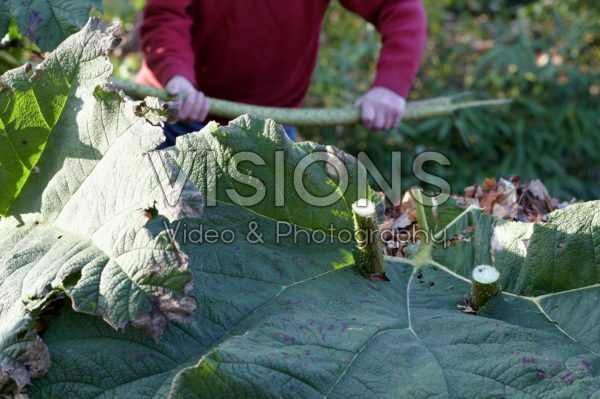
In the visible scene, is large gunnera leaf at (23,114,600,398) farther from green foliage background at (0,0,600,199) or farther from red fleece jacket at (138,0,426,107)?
green foliage background at (0,0,600,199)

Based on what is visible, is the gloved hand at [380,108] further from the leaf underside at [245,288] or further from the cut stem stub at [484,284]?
the cut stem stub at [484,284]

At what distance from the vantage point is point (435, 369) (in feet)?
3.53


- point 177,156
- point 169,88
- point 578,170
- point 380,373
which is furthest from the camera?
point 578,170

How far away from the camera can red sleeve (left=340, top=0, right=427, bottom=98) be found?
267 centimetres

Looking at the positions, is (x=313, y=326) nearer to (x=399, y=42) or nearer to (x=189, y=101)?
(x=189, y=101)

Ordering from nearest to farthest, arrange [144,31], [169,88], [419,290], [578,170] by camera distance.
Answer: [419,290] → [169,88] → [144,31] → [578,170]

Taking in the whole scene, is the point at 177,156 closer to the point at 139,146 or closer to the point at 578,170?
the point at 139,146

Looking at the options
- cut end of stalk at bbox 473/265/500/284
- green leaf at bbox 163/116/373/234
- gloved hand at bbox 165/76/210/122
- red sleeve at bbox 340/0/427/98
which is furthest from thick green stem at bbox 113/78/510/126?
cut end of stalk at bbox 473/265/500/284

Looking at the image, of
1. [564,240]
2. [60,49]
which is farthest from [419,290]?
[60,49]

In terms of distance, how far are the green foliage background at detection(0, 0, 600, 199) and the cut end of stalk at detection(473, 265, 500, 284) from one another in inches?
134

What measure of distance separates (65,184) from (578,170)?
4.31 meters

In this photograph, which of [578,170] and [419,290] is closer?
[419,290]

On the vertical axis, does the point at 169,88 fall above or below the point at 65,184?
below

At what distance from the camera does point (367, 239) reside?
1307mm
